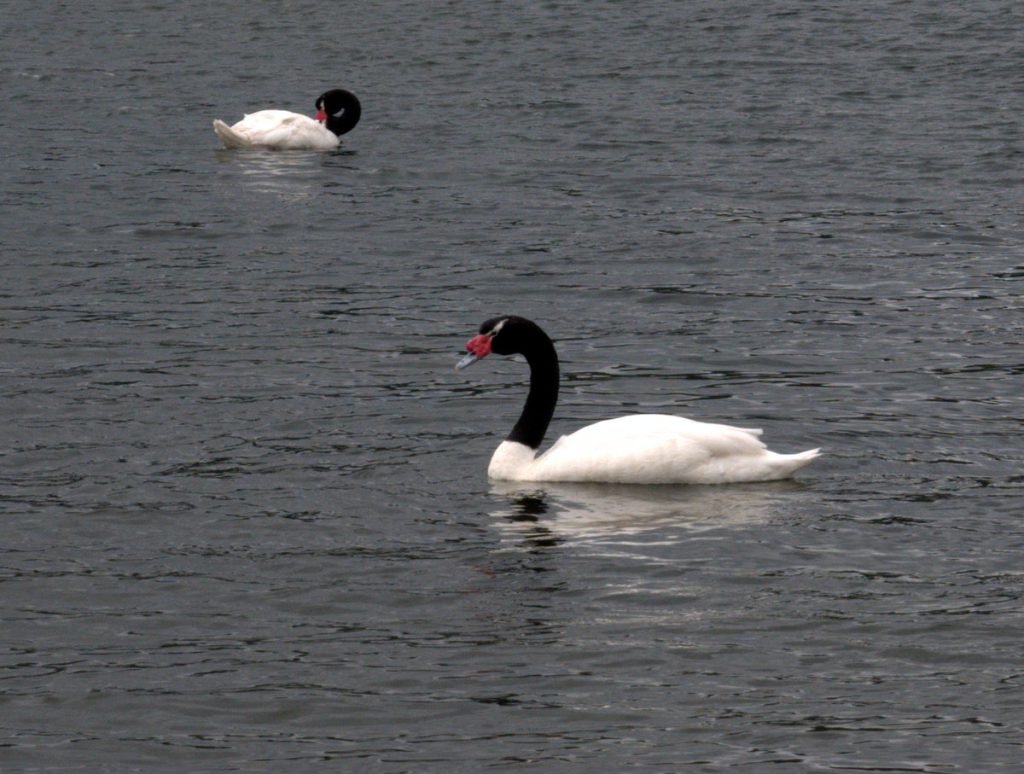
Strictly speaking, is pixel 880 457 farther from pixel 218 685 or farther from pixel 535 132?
pixel 535 132

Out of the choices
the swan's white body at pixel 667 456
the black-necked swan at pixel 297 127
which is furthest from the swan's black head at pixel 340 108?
the swan's white body at pixel 667 456

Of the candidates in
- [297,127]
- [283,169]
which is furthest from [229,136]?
[297,127]

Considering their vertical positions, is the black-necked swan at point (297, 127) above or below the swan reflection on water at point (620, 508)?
above

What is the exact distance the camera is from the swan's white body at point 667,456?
1470 centimetres

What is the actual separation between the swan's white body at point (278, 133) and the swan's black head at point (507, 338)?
1556 cm

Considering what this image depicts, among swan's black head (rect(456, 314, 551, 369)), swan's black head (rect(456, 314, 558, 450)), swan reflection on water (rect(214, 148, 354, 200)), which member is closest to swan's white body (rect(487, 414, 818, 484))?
swan's black head (rect(456, 314, 558, 450))

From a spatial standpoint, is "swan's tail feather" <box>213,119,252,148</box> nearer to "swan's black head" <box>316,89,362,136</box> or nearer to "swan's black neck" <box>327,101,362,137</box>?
"swan's black head" <box>316,89,362,136</box>

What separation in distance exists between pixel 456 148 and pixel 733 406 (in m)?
13.7

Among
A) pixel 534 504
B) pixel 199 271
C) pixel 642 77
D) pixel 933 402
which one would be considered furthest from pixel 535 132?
pixel 534 504

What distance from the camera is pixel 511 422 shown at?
16828 mm

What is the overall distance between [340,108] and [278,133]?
153 centimetres

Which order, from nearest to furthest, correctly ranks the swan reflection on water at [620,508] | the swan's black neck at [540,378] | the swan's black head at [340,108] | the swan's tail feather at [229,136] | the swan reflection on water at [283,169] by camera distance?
the swan reflection on water at [620,508], the swan's black neck at [540,378], the swan reflection on water at [283,169], the swan's tail feather at [229,136], the swan's black head at [340,108]

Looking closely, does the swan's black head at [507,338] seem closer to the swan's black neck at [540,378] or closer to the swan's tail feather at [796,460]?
the swan's black neck at [540,378]

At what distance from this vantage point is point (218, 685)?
36.0 feet
